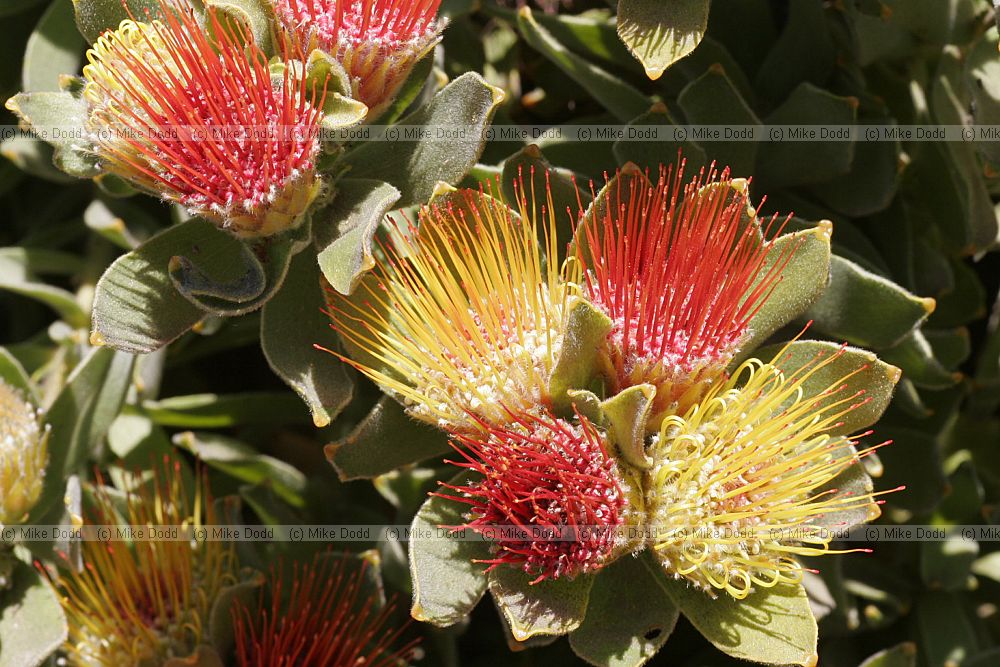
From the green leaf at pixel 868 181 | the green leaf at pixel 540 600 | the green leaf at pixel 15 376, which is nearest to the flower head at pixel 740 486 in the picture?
the green leaf at pixel 540 600

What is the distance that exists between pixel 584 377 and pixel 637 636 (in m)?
0.30

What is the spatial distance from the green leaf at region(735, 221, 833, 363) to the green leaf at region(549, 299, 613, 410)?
201 millimetres

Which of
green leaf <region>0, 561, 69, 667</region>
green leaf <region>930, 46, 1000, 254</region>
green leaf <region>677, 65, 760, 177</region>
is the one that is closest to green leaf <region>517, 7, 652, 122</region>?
green leaf <region>677, 65, 760, 177</region>

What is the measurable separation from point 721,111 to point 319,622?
0.94 m

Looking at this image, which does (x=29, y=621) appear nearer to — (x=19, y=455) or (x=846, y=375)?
(x=19, y=455)

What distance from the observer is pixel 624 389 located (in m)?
1.16

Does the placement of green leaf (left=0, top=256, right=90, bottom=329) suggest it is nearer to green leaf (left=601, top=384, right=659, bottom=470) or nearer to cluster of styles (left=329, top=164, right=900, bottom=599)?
cluster of styles (left=329, top=164, right=900, bottom=599)

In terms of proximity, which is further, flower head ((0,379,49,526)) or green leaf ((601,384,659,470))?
flower head ((0,379,49,526))

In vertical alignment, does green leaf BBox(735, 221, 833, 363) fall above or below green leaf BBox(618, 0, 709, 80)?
below

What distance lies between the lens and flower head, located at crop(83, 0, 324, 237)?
1.17 m

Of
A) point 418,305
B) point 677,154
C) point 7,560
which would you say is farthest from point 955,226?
point 7,560

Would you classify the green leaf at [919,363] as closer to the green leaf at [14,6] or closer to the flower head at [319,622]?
the flower head at [319,622]

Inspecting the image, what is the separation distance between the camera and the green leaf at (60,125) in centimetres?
131

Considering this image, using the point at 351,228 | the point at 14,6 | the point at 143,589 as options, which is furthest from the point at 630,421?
the point at 14,6
